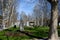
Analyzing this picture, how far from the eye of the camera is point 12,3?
125 feet

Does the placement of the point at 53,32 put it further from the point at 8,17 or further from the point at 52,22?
the point at 8,17

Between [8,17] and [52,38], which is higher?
[8,17]

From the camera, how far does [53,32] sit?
12953 mm

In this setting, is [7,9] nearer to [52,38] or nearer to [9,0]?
[9,0]

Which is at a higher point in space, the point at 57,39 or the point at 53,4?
the point at 53,4

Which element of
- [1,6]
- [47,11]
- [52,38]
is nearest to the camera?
[52,38]

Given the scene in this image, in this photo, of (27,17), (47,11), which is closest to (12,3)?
(47,11)

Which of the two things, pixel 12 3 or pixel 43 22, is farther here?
pixel 43 22

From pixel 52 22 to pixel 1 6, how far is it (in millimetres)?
29087

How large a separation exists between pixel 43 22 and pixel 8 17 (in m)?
31.1

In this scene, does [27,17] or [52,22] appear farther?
[27,17]

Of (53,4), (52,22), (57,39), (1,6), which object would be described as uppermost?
(1,6)

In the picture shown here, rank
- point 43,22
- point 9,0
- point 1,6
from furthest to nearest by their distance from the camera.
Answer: point 43,22
point 1,6
point 9,0

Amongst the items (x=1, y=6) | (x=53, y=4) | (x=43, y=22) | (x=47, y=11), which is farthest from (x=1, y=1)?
(x=43, y=22)
